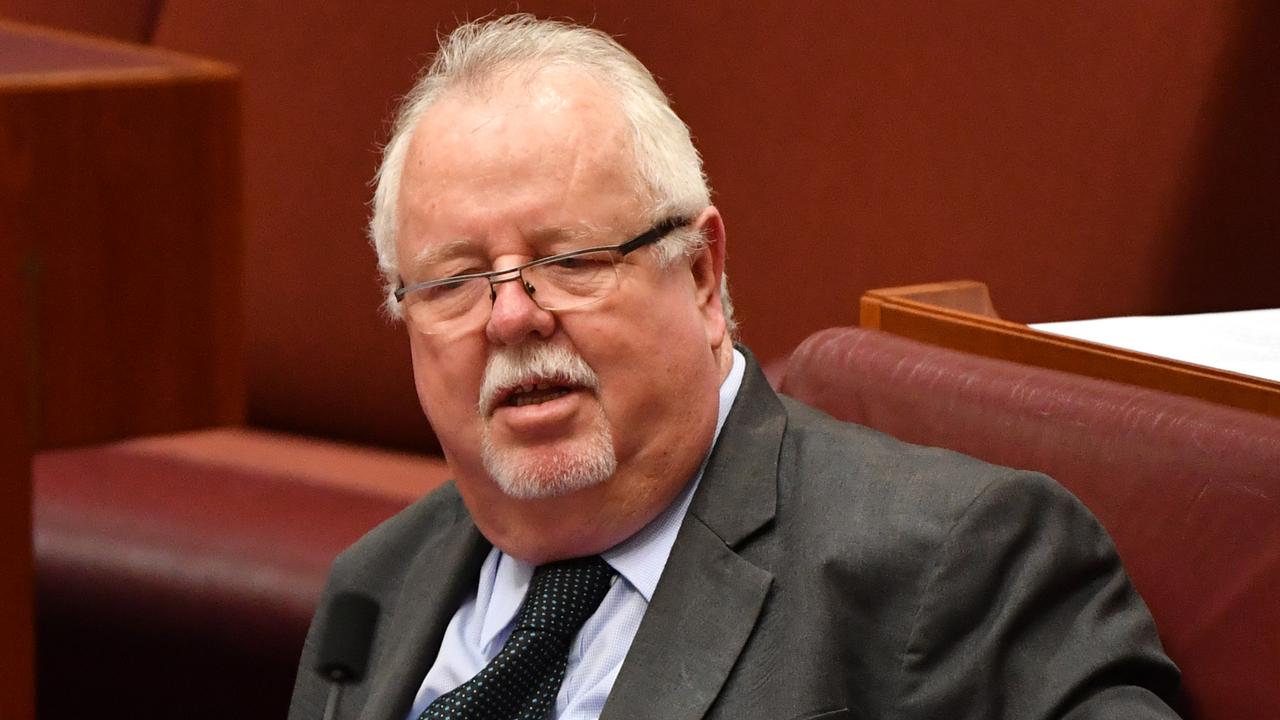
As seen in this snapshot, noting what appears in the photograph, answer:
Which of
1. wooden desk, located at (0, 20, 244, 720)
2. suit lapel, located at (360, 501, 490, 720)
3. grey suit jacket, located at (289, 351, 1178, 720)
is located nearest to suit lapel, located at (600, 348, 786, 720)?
grey suit jacket, located at (289, 351, 1178, 720)

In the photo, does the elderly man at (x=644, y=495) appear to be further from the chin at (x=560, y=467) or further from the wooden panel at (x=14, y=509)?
the wooden panel at (x=14, y=509)

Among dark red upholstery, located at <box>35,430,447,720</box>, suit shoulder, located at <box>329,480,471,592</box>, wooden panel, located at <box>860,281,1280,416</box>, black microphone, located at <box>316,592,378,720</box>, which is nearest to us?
wooden panel, located at <box>860,281,1280,416</box>

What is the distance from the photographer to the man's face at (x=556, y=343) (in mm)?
1304

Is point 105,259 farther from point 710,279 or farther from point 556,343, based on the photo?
point 710,279

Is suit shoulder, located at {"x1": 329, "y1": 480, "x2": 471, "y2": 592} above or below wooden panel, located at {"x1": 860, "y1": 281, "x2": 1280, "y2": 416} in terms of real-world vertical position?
below

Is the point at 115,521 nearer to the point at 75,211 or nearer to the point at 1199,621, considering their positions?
the point at 1199,621

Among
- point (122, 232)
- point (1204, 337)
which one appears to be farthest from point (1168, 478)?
point (122, 232)

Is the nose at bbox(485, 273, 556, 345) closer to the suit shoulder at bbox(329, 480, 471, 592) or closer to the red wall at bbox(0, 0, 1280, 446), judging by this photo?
the suit shoulder at bbox(329, 480, 471, 592)

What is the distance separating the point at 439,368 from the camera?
1.37 metres

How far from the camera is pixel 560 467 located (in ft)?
4.25

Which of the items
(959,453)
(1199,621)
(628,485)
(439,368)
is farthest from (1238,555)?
(439,368)

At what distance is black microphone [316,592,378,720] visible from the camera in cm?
139

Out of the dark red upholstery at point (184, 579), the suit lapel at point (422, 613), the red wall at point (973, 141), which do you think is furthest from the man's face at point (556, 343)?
the red wall at point (973, 141)

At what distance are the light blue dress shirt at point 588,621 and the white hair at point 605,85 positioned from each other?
0.16 m
